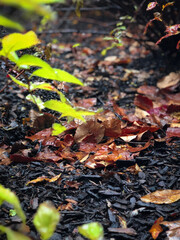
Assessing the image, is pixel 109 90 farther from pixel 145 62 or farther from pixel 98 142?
pixel 98 142

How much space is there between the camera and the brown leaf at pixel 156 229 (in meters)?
1.00

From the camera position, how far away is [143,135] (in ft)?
5.10

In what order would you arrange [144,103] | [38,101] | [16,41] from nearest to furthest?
[16,41] < [38,101] < [144,103]

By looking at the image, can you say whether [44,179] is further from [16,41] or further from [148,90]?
[148,90]

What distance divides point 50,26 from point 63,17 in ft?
1.94

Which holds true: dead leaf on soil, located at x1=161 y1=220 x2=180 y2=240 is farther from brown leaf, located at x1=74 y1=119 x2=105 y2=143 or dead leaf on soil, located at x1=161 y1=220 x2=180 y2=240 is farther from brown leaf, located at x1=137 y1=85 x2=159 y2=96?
brown leaf, located at x1=137 y1=85 x2=159 y2=96

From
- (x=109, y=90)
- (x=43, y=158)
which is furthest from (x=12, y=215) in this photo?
(x=109, y=90)

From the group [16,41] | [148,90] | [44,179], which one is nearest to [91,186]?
[44,179]

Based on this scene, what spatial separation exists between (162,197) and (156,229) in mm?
189

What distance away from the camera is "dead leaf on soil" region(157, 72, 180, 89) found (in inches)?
94.0

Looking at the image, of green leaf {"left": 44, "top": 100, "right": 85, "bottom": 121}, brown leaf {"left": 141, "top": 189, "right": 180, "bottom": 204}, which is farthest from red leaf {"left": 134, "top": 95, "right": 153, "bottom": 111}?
green leaf {"left": 44, "top": 100, "right": 85, "bottom": 121}

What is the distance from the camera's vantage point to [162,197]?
1172 millimetres

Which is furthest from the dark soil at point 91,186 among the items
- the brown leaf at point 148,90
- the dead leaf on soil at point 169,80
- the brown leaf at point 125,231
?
the dead leaf on soil at point 169,80

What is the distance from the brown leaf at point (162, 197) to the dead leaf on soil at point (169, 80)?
141cm
